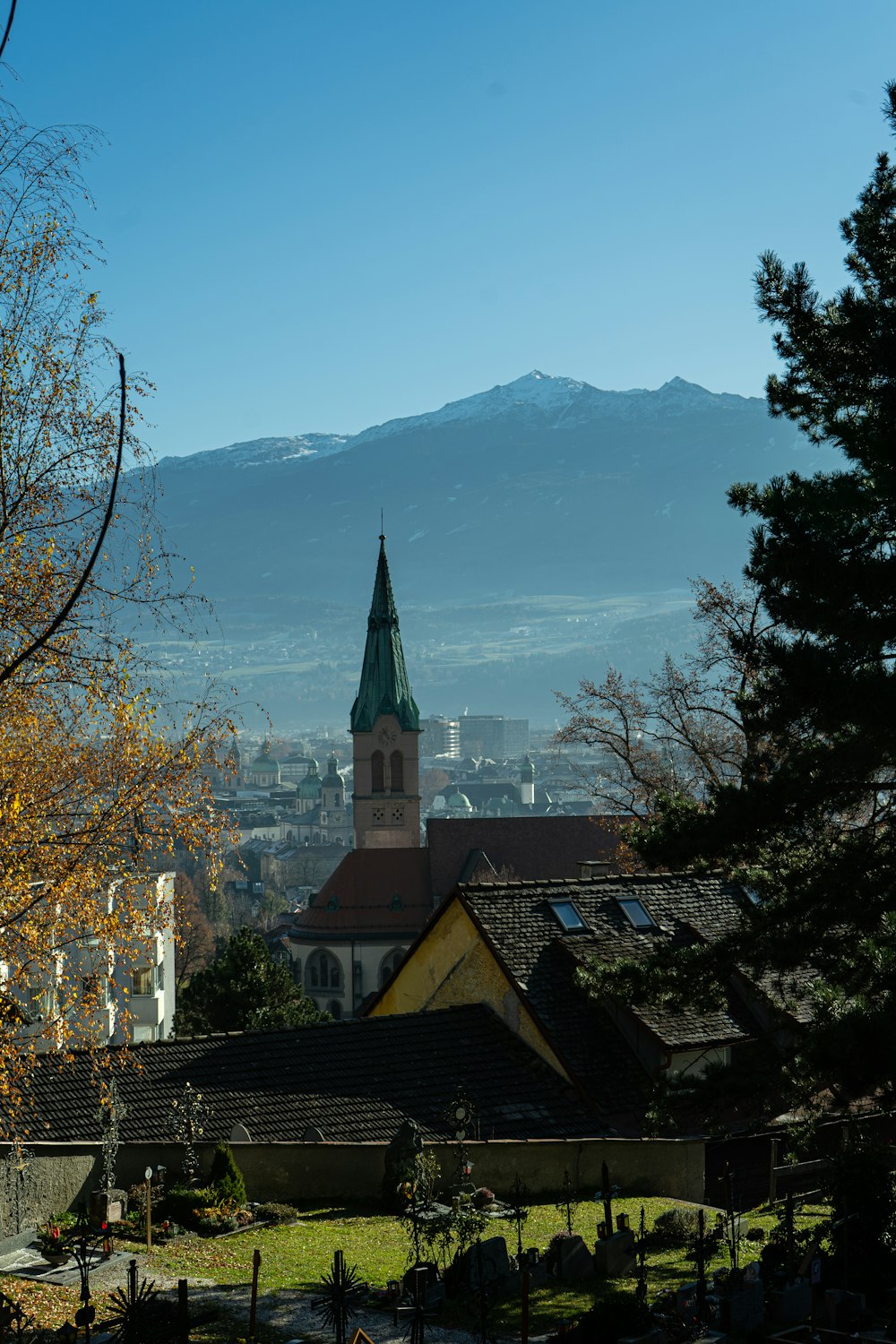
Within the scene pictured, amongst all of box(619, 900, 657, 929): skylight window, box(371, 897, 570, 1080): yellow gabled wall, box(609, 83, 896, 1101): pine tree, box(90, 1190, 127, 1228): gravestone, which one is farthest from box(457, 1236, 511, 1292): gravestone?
box(619, 900, 657, 929): skylight window

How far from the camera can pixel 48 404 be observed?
12.1m

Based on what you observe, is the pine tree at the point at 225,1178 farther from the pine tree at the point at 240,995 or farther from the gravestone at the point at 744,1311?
the pine tree at the point at 240,995

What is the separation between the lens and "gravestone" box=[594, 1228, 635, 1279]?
527 inches

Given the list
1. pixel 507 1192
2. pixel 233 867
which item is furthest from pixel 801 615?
pixel 233 867

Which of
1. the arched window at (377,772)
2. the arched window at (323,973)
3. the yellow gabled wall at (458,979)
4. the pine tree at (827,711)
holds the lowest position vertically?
the arched window at (323,973)

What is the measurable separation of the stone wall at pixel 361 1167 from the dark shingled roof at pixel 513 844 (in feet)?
212

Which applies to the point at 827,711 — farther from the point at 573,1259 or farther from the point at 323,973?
the point at 323,973

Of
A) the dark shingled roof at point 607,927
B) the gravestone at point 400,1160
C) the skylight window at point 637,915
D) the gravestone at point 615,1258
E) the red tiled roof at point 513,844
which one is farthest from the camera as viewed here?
the red tiled roof at point 513,844

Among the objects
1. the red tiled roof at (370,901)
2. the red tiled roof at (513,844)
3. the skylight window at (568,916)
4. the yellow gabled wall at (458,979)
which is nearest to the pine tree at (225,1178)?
the yellow gabled wall at (458,979)

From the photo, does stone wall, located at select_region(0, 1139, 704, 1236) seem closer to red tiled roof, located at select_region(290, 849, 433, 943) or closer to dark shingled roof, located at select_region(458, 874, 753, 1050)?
dark shingled roof, located at select_region(458, 874, 753, 1050)

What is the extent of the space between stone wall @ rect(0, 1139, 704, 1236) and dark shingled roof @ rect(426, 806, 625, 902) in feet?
212

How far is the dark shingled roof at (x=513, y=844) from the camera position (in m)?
83.9

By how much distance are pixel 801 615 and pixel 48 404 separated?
6922 millimetres

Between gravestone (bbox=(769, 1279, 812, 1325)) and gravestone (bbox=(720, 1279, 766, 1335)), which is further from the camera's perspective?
gravestone (bbox=(769, 1279, 812, 1325))
